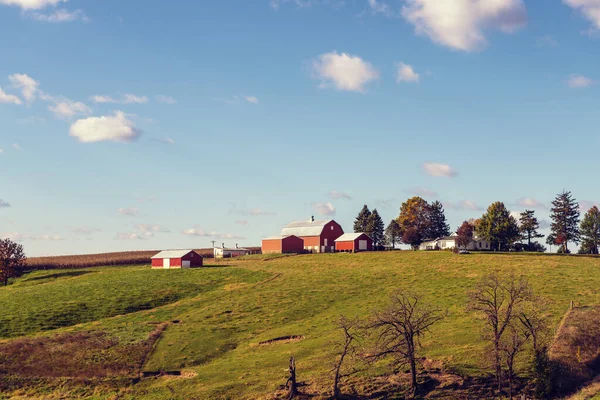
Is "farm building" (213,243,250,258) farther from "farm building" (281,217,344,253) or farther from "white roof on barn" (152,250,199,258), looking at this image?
"white roof on barn" (152,250,199,258)

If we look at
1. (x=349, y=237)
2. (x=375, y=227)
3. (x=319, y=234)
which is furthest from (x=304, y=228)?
(x=375, y=227)

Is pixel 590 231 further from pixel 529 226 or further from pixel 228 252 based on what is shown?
pixel 228 252

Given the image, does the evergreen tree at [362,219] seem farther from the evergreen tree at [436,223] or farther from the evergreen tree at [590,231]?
the evergreen tree at [590,231]

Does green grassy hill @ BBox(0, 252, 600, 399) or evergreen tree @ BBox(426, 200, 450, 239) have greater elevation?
evergreen tree @ BBox(426, 200, 450, 239)

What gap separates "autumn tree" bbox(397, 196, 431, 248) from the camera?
509ft

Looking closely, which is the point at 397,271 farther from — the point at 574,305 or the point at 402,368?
the point at 402,368

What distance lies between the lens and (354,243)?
13112cm

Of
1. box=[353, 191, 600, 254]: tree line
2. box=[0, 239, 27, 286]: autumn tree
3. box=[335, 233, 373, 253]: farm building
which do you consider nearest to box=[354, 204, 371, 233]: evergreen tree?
box=[353, 191, 600, 254]: tree line

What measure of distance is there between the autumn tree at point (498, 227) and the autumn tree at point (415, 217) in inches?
741

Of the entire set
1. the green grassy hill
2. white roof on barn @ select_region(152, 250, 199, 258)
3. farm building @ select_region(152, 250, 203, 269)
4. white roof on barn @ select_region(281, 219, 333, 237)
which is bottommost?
the green grassy hill

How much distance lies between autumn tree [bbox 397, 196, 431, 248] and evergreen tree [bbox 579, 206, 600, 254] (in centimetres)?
4055

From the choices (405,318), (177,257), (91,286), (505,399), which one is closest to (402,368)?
(405,318)

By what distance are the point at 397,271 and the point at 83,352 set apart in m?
53.5

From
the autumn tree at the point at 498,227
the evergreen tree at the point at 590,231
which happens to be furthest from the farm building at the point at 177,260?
the evergreen tree at the point at 590,231
